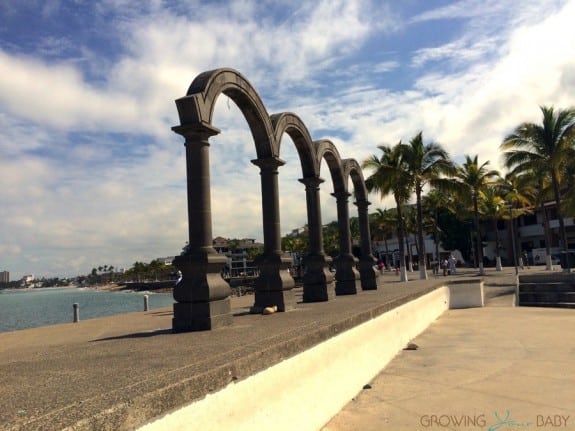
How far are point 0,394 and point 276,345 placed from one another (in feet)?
7.75

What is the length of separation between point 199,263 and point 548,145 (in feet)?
92.3

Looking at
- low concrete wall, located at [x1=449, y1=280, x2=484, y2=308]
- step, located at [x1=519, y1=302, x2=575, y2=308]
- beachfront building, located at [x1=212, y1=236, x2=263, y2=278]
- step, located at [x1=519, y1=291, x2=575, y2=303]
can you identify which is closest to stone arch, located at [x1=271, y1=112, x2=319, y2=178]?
low concrete wall, located at [x1=449, y1=280, x2=484, y2=308]

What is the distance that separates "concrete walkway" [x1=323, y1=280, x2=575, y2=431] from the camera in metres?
5.40

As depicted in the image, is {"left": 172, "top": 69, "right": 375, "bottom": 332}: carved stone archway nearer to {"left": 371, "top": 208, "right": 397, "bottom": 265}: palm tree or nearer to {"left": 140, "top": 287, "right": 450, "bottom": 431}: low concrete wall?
{"left": 140, "top": 287, "right": 450, "bottom": 431}: low concrete wall

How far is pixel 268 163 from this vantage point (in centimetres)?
989

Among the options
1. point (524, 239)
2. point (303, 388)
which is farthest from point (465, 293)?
point (524, 239)

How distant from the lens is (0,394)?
358 cm

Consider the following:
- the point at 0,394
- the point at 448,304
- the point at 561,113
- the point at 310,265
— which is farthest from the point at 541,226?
the point at 0,394

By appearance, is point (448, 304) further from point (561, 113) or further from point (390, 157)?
point (561, 113)

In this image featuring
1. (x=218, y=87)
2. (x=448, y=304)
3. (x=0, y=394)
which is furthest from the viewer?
(x=448, y=304)

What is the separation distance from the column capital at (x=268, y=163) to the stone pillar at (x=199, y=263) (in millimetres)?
2203

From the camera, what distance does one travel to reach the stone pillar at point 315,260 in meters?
11.9

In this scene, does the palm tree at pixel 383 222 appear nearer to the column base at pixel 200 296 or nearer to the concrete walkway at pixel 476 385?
the concrete walkway at pixel 476 385

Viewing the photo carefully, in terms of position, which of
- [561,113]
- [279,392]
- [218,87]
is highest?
[561,113]
